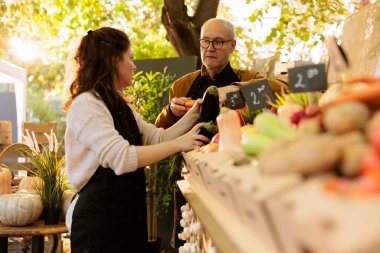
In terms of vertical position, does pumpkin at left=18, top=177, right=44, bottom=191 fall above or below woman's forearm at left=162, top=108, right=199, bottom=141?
below

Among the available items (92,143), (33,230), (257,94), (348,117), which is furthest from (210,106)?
(348,117)

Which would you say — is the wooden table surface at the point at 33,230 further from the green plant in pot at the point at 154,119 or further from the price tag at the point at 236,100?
the green plant in pot at the point at 154,119

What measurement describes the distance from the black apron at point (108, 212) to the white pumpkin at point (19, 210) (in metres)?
1.05

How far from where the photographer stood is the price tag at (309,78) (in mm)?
1820

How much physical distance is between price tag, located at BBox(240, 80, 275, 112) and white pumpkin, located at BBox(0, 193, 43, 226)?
6.11 ft

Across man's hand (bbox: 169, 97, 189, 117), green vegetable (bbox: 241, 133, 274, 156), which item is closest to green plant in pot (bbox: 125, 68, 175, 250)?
man's hand (bbox: 169, 97, 189, 117)

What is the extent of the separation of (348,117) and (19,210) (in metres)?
3.03

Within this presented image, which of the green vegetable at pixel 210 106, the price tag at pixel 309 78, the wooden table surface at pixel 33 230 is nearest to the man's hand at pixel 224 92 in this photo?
the green vegetable at pixel 210 106

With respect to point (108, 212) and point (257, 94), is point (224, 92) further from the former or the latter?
point (108, 212)

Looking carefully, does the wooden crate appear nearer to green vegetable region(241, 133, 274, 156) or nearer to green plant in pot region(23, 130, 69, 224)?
green vegetable region(241, 133, 274, 156)

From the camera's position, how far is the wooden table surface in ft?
12.4

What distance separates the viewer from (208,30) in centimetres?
370

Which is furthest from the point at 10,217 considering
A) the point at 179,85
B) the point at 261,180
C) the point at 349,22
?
the point at 261,180

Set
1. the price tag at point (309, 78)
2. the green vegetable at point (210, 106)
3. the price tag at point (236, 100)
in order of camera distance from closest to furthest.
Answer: the price tag at point (309, 78), the price tag at point (236, 100), the green vegetable at point (210, 106)
